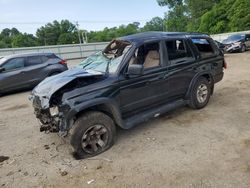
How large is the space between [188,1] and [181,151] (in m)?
57.9

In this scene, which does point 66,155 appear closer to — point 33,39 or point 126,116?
point 126,116

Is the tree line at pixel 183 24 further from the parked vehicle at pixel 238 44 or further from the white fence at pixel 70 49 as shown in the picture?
the white fence at pixel 70 49

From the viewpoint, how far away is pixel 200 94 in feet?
18.7

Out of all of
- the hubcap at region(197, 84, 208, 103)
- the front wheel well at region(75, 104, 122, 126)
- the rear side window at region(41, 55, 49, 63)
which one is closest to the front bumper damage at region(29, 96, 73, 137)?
the front wheel well at region(75, 104, 122, 126)

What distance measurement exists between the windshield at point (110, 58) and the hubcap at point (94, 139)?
1.04m

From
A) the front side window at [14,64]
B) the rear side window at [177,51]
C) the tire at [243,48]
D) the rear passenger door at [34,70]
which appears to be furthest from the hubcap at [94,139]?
the tire at [243,48]

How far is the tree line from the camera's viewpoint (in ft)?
125

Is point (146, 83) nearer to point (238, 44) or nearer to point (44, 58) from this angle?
point (44, 58)

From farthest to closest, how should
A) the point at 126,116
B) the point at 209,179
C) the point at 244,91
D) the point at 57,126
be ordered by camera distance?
the point at 244,91 < the point at 126,116 < the point at 57,126 < the point at 209,179

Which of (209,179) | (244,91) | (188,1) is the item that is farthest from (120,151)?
(188,1)

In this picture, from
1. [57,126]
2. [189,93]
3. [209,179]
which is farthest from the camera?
[189,93]

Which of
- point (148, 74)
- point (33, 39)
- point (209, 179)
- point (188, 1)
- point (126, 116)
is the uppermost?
point (188, 1)

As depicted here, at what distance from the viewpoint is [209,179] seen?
124 inches

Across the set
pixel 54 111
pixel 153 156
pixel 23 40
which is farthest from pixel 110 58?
pixel 23 40
